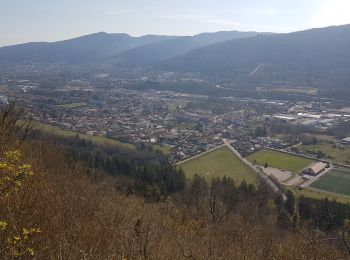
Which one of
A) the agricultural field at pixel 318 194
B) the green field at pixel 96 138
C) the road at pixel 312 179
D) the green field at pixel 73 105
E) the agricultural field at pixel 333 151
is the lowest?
the agricultural field at pixel 333 151

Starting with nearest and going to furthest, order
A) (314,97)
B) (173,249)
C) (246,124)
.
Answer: (173,249) < (246,124) < (314,97)

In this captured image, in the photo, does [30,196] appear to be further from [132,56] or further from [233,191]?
[132,56]

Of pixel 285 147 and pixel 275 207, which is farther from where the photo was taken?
pixel 285 147

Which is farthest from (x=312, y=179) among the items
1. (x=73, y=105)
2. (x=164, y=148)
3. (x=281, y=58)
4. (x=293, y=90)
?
(x=281, y=58)

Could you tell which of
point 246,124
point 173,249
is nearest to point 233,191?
point 173,249

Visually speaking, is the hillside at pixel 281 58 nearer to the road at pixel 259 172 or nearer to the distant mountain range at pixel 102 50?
the distant mountain range at pixel 102 50

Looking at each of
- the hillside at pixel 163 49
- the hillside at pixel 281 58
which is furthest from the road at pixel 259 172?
the hillside at pixel 163 49
